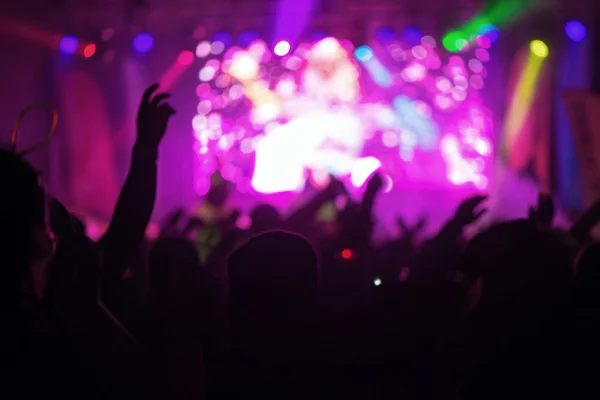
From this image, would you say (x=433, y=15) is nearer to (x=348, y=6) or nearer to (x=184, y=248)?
(x=348, y=6)

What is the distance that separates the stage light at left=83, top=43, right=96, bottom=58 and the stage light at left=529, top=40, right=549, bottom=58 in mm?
5514

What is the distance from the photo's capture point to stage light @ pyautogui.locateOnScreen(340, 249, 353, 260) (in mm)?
2501

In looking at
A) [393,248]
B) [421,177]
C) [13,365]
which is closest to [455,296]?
[13,365]

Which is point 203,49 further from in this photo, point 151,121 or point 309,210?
point 151,121

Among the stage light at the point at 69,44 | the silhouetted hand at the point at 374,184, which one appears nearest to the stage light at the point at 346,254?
the silhouetted hand at the point at 374,184

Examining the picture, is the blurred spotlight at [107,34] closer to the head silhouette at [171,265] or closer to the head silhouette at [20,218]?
the head silhouette at [171,265]

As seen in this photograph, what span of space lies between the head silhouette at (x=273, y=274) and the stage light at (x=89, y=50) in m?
8.09

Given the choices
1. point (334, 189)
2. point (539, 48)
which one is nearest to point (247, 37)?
point (539, 48)

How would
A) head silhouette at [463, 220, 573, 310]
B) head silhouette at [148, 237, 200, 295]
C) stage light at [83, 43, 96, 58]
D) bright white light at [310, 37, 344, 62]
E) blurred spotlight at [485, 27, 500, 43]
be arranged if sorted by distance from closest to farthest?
head silhouette at [463, 220, 573, 310], head silhouette at [148, 237, 200, 295], blurred spotlight at [485, 27, 500, 43], bright white light at [310, 37, 344, 62], stage light at [83, 43, 96, 58]

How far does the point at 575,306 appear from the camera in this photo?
1.72 m

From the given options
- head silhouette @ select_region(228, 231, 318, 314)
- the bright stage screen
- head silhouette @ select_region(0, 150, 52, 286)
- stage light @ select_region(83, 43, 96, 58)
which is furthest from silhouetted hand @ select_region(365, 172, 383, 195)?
stage light @ select_region(83, 43, 96, 58)

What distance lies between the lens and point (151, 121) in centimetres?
188

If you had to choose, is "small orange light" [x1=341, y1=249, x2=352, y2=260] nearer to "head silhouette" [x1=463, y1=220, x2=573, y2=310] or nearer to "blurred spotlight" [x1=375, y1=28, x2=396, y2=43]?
"head silhouette" [x1=463, y1=220, x2=573, y2=310]

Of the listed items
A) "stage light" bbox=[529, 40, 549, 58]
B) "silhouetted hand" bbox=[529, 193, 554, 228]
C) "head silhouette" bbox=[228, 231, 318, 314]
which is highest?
"head silhouette" bbox=[228, 231, 318, 314]
